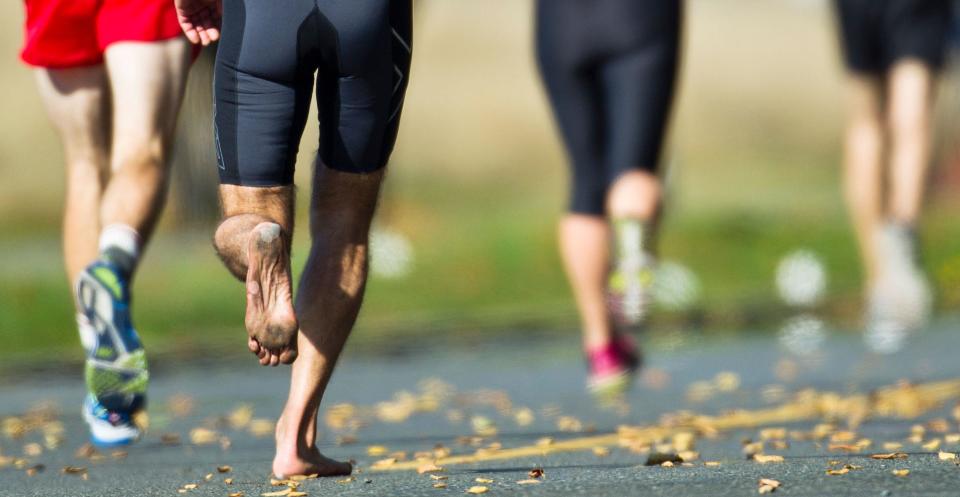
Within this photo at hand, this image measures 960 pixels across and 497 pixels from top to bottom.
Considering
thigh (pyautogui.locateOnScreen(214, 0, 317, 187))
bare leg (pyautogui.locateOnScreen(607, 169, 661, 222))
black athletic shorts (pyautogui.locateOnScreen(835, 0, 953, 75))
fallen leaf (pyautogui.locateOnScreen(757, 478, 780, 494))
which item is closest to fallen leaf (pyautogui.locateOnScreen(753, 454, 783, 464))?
fallen leaf (pyautogui.locateOnScreen(757, 478, 780, 494))

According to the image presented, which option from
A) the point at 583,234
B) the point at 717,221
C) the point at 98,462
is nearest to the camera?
the point at 98,462

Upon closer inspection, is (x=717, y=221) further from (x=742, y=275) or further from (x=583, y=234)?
(x=583, y=234)

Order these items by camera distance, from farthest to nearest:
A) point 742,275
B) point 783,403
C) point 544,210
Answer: point 544,210
point 742,275
point 783,403

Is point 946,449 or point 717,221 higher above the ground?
point 717,221

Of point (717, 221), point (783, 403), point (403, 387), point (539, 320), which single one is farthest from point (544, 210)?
point (783, 403)

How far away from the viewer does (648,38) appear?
5.98 metres

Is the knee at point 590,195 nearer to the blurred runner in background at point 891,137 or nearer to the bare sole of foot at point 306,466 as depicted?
the blurred runner in background at point 891,137

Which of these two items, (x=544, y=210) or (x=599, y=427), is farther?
(x=544, y=210)

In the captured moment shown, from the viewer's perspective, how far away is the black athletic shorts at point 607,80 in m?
5.96

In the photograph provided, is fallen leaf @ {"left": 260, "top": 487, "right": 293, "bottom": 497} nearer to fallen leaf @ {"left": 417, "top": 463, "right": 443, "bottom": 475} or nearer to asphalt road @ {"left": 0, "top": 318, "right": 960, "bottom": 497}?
asphalt road @ {"left": 0, "top": 318, "right": 960, "bottom": 497}

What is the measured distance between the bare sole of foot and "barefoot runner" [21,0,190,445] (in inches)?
31.5

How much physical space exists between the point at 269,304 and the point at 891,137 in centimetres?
512

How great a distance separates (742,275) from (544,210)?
548cm

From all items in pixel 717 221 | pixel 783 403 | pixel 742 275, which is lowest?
pixel 783 403
